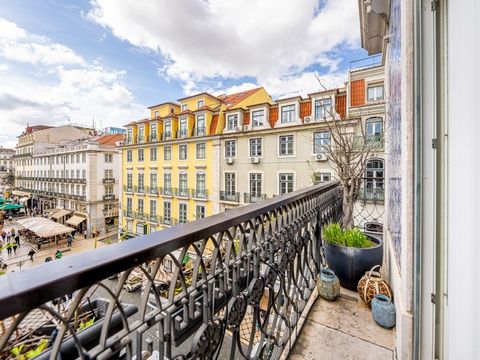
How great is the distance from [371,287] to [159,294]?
2125mm

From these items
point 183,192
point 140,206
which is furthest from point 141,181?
point 183,192

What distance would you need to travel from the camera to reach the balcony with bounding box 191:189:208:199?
14.4 metres

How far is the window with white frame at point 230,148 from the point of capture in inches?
535

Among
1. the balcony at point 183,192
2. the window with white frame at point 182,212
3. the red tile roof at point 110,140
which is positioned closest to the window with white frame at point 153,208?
the window with white frame at point 182,212

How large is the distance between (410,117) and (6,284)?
154 cm

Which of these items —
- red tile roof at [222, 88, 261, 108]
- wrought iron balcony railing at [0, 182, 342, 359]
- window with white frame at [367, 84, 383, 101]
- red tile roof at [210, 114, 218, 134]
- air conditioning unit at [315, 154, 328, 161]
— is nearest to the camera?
wrought iron balcony railing at [0, 182, 342, 359]

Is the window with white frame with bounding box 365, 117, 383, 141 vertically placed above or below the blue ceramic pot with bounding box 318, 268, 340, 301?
above

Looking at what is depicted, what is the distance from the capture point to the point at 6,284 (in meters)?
0.34

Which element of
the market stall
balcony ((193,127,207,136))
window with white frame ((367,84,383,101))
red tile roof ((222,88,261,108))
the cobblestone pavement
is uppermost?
red tile roof ((222,88,261,108))

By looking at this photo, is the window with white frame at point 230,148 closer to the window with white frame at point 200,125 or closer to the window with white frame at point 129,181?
the window with white frame at point 200,125

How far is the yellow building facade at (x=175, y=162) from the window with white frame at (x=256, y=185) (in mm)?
2393

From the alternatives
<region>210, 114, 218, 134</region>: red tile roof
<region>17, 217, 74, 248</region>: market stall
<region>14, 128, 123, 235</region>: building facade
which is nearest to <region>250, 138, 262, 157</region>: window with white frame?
<region>210, 114, 218, 134</region>: red tile roof

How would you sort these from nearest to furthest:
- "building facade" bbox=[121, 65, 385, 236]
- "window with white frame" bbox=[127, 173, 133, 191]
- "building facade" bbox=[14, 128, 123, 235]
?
1. "building facade" bbox=[121, 65, 385, 236]
2. "window with white frame" bbox=[127, 173, 133, 191]
3. "building facade" bbox=[14, 128, 123, 235]

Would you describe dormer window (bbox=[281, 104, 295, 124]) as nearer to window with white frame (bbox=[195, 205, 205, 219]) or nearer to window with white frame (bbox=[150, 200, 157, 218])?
window with white frame (bbox=[195, 205, 205, 219])
